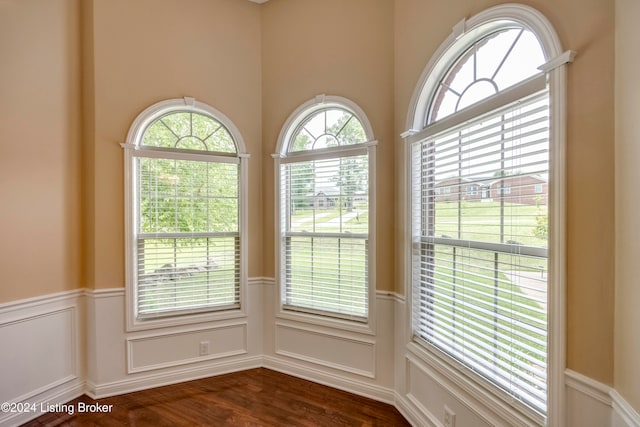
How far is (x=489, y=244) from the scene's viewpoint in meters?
1.85

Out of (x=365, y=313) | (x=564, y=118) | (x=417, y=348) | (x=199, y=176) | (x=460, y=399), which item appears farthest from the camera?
(x=199, y=176)

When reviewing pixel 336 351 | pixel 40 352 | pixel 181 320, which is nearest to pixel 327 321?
pixel 336 351

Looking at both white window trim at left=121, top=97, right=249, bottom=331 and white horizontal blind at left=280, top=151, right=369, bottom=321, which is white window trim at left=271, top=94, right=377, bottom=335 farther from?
white window trim at left=121, top=97, right=249, bottom=331

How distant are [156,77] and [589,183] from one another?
129 inches

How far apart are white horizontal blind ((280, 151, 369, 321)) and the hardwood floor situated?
704 mm

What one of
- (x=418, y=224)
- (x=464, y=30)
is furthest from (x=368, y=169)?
(x=464, y=30)

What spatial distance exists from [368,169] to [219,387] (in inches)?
93.4

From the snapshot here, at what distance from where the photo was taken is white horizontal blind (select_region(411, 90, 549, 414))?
61.7 inches

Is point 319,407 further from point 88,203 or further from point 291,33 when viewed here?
point 291,33

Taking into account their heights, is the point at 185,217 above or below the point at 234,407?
above

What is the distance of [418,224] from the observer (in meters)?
2.52

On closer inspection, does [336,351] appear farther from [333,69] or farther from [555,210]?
[333,69]

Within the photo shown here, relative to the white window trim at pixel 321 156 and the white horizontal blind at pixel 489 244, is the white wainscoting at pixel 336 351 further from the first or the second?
the white horizontal blind at pixel 489 244

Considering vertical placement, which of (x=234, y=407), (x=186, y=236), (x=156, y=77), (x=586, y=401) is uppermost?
(x=156, y=77)
